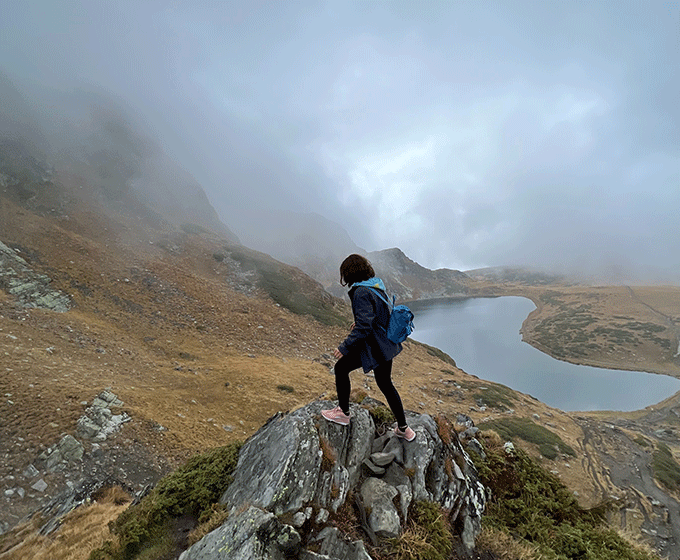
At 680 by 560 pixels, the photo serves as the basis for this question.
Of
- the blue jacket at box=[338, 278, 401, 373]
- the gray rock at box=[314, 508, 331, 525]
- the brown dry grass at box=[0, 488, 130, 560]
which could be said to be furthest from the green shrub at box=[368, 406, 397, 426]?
the brown dry grass at box=[0, 488, 130, 560]

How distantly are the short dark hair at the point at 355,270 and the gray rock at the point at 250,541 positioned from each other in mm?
3722

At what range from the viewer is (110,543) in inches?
180

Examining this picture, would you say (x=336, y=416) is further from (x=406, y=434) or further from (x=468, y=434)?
(x=468, y=434)

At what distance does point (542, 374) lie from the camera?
2247 inches

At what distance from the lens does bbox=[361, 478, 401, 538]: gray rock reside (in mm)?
4531

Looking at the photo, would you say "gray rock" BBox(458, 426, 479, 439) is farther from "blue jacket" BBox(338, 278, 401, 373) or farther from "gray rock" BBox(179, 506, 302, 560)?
"gray rock" BBox(179, 506, 302, 560)

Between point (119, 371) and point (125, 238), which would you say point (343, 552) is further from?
point (125, 238)

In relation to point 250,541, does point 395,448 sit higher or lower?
higher

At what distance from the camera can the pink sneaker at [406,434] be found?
5.91 meters

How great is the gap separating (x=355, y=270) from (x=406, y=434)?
345cm

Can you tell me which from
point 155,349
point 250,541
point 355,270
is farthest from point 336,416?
point 155,349

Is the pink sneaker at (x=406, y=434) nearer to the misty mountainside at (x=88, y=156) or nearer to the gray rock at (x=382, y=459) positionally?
the gray rock at (x=382, y=459)

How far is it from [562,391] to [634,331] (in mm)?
61591

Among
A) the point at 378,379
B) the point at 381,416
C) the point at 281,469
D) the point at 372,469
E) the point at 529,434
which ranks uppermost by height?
the point at 529,434
